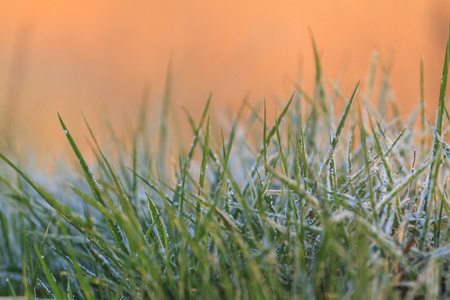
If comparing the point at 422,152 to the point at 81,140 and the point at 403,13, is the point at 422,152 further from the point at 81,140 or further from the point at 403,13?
the point at 403,13

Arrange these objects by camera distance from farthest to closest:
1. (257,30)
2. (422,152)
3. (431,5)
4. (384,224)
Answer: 1. (257,30)
2. (431,5)
3. (422,152)
4. (384,224)

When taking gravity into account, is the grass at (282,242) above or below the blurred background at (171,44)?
below

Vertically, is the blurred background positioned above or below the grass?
above

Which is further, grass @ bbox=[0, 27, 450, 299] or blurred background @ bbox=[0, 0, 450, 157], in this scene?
→ blurred background @ bbox=[0, 0, 450, 157]

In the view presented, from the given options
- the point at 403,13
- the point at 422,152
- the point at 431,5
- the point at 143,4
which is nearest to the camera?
the point at 422,152

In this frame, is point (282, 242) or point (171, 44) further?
point (171, 44)

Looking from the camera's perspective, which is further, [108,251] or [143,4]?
[143,4]

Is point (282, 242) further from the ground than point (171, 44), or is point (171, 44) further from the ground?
point (171, 44)

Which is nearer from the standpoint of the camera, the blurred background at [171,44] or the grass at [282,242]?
the grass at [282,242]

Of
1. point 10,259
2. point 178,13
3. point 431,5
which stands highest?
point 178,13

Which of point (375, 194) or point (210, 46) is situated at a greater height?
point (210, 46)

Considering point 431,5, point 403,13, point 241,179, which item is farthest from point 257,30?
point 403,13
